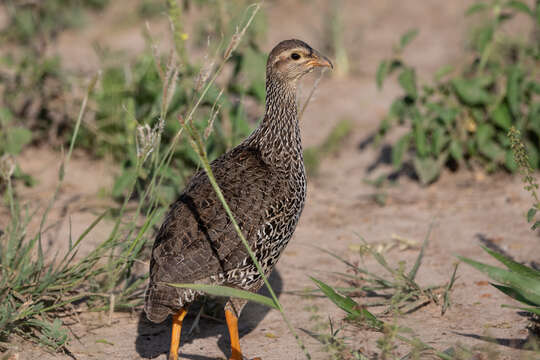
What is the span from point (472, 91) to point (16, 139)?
176 inches

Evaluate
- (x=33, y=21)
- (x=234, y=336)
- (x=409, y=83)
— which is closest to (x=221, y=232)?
(x=234, y=336)

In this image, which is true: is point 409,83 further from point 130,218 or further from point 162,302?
point 162,302

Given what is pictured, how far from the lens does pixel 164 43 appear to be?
37.1 feet

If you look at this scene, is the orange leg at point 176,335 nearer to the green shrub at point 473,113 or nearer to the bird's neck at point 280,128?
the bird's neck at point 280,128

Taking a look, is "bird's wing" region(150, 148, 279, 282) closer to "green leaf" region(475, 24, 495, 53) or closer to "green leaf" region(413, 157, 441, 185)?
"green leaf" region(413, 157, 441, 185)

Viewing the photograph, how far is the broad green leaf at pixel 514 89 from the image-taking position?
20.1 feet

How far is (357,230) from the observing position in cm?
588

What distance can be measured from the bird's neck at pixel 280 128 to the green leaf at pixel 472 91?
99.8 inches

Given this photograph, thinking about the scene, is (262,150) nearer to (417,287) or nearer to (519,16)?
(417,287)

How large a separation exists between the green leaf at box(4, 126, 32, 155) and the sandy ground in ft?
1.54

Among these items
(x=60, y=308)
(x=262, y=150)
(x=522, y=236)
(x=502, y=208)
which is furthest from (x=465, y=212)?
(x=60, y=308)

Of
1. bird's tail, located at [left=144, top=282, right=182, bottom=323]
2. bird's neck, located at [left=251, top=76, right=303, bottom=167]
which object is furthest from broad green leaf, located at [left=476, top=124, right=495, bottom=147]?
bird's tail, located at [left=144, top=282, right=182, bottom=323]

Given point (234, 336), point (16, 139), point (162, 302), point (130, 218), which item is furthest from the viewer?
point (16, 139)

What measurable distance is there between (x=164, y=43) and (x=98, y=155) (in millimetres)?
4688
